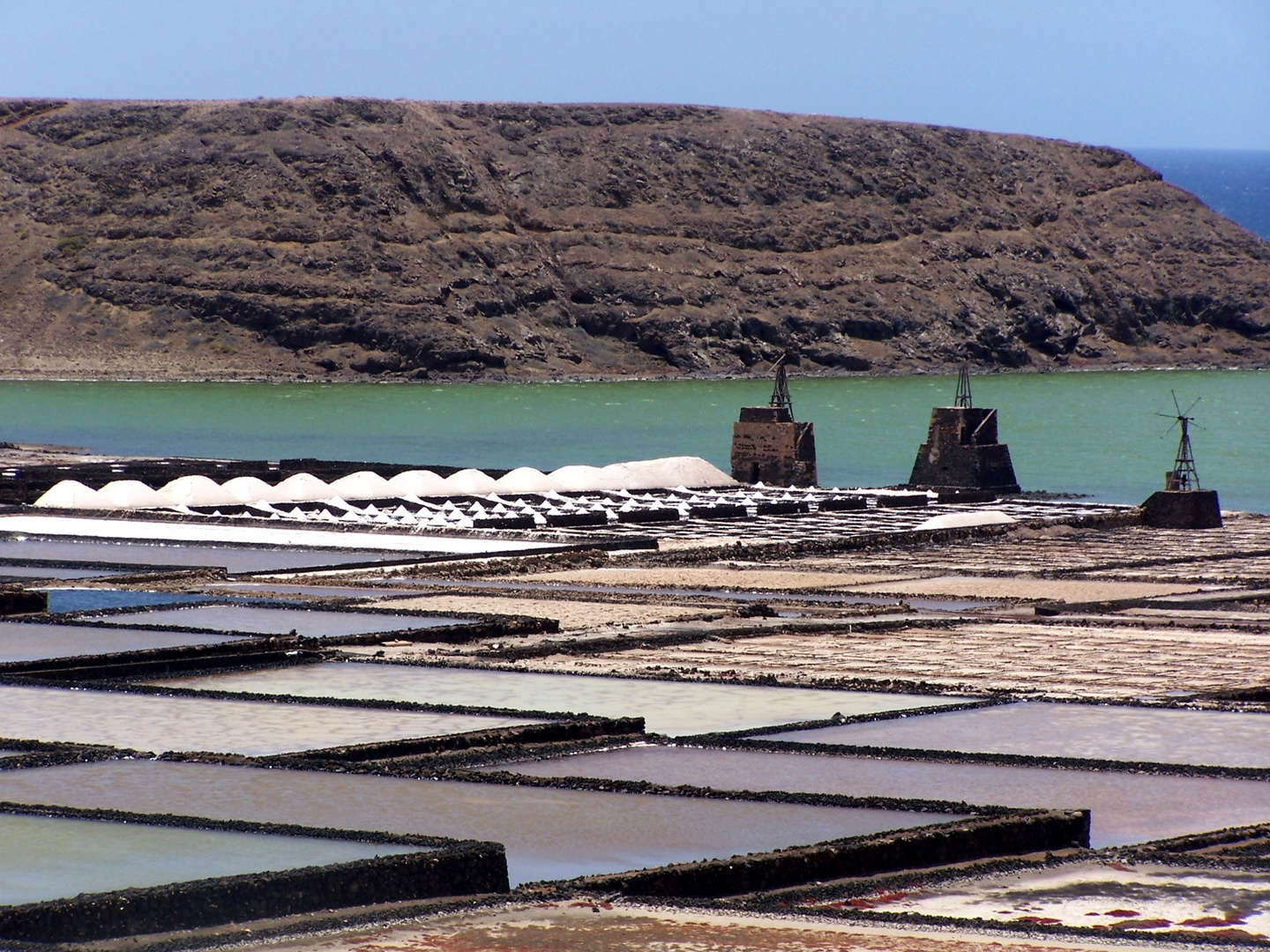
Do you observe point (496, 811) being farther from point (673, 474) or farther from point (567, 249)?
point (567, 249)

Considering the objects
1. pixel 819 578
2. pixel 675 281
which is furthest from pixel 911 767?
A: pixel 675 281

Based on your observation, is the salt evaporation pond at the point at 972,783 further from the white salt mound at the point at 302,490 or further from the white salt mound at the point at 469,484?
the white salt mound at the point at 469,484

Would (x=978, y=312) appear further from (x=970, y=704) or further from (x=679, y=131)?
(x=970, y=704)

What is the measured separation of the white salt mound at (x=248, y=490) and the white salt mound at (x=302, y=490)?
0.44 feet

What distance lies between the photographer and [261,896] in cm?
565

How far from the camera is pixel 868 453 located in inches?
2591

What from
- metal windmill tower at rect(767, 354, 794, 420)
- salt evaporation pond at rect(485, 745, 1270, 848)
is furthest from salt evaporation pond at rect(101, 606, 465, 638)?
metal windmill tower at rect(767, 354, 794, 420)

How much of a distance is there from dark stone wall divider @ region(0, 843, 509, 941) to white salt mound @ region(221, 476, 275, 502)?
21935mm

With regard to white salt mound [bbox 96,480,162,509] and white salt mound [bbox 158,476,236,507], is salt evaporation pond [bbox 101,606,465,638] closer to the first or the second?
white salt mound [bbox 96,480,162,509]

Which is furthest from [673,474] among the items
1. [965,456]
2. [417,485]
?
[417,485]

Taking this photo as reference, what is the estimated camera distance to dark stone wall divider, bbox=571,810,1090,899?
240 inches

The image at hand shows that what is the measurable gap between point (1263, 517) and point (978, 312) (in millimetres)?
78295

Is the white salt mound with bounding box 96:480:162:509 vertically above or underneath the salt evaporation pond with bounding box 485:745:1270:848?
above

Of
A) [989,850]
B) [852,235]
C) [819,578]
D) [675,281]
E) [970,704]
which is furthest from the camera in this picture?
[852,235]
